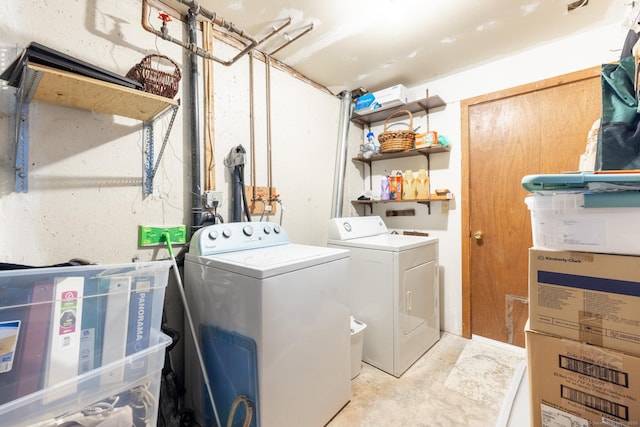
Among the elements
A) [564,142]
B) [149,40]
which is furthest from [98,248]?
[564,142]

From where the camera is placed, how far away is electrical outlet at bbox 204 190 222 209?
67.6 inches

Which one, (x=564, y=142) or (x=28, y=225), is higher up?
(x=564, y=142)

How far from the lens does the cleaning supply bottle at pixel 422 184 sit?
2.54 metres

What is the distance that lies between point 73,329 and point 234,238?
83cm

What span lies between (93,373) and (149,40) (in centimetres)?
163

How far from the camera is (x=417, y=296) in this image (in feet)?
6.86

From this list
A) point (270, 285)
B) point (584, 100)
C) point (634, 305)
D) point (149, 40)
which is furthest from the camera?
point (584, 100)

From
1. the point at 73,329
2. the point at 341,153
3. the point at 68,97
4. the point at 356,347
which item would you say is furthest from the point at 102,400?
the point at 341,153

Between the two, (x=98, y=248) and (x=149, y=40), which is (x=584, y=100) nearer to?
(x=149, y=40)

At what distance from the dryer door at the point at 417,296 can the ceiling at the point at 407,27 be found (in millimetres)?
1658

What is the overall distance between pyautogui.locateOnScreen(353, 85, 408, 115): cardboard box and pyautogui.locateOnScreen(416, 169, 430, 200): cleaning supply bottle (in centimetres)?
67

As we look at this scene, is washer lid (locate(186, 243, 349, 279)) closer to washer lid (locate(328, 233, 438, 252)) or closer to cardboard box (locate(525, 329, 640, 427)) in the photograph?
washer lid (locate(328, 233, 438, 252))

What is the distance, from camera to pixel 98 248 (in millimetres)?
1382

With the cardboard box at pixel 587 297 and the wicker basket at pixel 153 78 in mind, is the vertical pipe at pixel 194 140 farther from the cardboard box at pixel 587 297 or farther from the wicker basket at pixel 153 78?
the cardboard box at pixel 587 297
